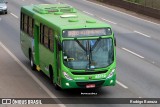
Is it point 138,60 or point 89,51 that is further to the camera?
point 138,60

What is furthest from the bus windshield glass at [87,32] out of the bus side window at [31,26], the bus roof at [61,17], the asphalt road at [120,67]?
the bus side window at [31,26]

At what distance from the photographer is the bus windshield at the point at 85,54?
18609mm

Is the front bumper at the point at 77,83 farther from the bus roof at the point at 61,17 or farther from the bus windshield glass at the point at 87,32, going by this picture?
the bus roof at the point at 61,17

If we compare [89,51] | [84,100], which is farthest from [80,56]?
[84,100]

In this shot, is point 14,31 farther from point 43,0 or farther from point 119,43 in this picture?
point 43,0

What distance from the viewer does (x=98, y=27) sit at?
62.1 ft

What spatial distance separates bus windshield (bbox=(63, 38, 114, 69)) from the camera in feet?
61.1

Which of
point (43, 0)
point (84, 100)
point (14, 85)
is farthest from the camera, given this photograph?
point (43, 0)

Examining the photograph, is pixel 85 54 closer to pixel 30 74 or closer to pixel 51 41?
pixel 51 41

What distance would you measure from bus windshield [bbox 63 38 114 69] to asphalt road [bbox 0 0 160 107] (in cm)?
130

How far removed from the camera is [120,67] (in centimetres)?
2428

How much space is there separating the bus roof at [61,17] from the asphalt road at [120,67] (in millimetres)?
2631

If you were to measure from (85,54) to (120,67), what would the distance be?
231 inches

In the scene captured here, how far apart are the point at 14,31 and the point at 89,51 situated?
17.8 metres
